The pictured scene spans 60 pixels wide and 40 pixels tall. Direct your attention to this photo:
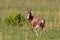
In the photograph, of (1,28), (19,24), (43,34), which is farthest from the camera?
(19,24)

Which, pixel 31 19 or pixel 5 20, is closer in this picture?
pixel 31 19

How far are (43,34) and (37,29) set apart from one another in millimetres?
1003

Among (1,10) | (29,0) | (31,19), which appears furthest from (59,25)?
(29,0)

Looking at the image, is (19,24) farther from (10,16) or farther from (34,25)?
(34,25)

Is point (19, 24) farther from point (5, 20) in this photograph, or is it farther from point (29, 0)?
point (29, 0)

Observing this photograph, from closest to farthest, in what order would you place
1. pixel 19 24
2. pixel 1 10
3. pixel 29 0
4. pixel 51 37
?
pixel 51 37 < pixel 19 24 < pixel 1 10 < pixel 29 0

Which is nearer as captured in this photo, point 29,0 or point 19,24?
point 19,24

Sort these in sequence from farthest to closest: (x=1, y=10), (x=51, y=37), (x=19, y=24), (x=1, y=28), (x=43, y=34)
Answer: (x=1, y=10) < (x=19, y=24) < (x=1, y=28) < (x=43, y=34) < (x=51, y=37)

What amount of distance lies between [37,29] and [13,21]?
2.99 meters

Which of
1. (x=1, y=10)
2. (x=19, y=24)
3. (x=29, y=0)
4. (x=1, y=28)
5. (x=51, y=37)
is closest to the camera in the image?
(x=51, y=37)

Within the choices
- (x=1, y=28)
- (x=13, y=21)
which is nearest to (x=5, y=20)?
(x=13, y=21)

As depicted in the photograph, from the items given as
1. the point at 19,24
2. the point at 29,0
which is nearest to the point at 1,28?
the point at 19,24

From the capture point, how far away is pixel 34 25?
15.9m

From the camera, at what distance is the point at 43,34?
53.2 feet
